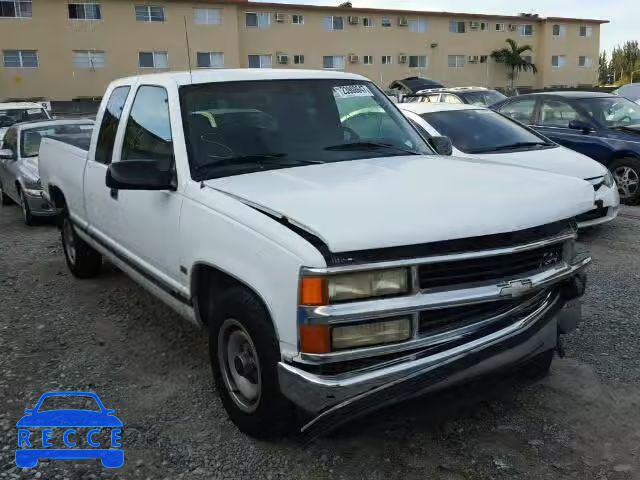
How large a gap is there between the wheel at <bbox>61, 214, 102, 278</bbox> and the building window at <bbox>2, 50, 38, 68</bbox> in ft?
102

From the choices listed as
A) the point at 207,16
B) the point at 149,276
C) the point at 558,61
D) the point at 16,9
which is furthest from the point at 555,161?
the point at 558,61

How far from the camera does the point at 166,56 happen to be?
35375mm

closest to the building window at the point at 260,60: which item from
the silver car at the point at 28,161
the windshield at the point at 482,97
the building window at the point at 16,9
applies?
the building window at the point at 16,9

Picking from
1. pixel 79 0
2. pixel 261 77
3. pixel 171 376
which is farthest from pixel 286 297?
pixel 79 0

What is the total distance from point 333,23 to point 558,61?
64.2ft

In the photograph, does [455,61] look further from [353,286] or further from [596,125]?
[353,286]

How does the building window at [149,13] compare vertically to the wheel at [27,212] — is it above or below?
above

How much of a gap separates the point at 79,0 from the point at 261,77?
3335 centimetres

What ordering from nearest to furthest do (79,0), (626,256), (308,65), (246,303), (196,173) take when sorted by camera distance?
(246,303) → (196,173) → (626,256) → (79,0) → (308,65)

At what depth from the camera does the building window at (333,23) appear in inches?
1567

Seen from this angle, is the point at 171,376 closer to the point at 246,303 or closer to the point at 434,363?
the point at 246,303

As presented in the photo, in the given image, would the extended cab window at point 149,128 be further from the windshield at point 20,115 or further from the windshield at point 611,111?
the windshield at point 20,115

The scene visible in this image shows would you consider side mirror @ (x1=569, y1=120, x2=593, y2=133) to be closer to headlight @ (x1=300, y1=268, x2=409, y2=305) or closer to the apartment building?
headlight @ (x1=300, y1=268, x2=409, y2=305)

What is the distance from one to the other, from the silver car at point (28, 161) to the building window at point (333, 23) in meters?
32.5
